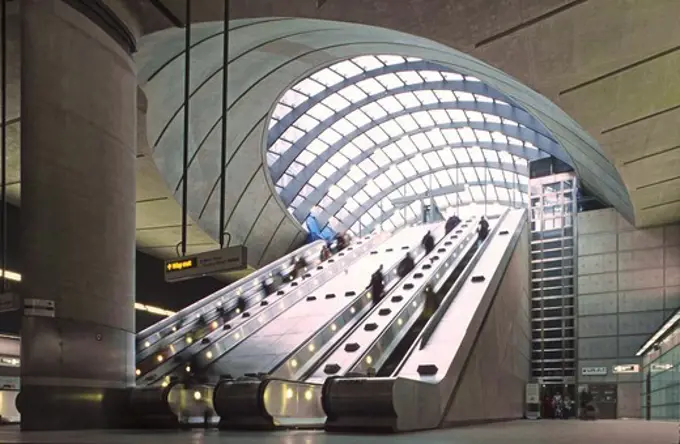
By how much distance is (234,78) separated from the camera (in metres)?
23.1

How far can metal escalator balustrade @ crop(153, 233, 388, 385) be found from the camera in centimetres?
1563

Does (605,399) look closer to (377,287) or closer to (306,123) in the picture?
(377,287)

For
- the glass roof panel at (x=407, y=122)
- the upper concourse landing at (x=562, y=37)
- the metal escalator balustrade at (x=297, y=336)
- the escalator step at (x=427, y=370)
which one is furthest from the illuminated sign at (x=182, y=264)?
the glass roof panel at (x=407, y=122)

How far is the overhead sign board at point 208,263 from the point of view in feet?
33.7

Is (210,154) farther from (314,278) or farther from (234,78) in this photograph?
(314,278)

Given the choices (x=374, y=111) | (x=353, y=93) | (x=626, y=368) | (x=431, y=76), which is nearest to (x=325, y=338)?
(x=626, y=368)

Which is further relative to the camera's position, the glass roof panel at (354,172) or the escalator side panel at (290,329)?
the glass roof panel at (354,172)

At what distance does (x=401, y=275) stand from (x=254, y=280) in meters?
5.54

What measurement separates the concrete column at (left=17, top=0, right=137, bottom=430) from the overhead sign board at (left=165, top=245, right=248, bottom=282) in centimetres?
129

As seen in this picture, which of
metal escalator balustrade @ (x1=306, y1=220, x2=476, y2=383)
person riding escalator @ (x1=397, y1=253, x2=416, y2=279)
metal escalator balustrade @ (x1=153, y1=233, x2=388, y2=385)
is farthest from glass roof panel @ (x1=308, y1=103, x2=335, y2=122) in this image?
metal escalator balustrade @ (x1=306, y1=220, x2=476, y2=383)

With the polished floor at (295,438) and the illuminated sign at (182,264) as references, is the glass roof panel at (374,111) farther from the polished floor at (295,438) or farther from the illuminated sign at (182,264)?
the polished floor at (295,438)

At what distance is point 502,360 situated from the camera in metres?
19.6

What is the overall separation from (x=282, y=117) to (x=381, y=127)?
448 inches

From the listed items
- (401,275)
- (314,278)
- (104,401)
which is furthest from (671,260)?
(104,401)
